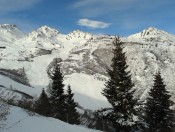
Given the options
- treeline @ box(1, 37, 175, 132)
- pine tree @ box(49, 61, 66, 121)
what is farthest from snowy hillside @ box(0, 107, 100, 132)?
pine tree @ box(49, 61, 66, 121)

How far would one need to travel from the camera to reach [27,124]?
1541 cm

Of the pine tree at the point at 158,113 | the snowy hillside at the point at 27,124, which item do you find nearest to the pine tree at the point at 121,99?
the pine tree at the point at 158,113

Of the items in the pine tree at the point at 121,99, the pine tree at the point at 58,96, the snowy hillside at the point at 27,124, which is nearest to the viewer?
the snowy hillside at the point at 27,124

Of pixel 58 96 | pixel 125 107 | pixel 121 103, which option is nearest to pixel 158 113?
pixel 125 107

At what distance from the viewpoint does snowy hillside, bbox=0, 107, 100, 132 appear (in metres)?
14.6

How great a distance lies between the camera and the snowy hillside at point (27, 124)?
14602mm

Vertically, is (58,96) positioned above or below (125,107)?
above

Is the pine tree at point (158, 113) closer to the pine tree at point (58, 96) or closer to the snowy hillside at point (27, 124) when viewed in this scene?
the pine tree at point (58, 96)

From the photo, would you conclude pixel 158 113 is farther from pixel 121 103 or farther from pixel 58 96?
pixel 58 96

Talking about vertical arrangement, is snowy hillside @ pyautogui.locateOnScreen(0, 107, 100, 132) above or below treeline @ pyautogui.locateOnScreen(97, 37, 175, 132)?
below

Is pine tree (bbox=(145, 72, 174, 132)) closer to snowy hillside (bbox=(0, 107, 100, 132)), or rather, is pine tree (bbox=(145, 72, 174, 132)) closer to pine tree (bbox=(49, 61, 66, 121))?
pine tree (bbox=(49, 61, 66, 121))

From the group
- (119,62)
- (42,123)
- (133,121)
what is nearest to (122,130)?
(133,121)

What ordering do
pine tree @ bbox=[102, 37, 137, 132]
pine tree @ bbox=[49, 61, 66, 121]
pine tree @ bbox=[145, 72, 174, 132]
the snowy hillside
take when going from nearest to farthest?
the snowy hillside, pine tree @ bbox=[102, 37, 137, 132], pine tree @ bbox=[145, 72, 174, 132], pine tree @ bbox=[49, 61, 66, 121]

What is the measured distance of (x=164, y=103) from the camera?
135 feet
